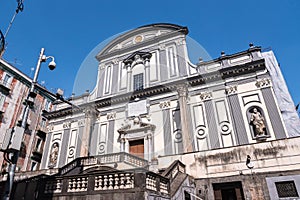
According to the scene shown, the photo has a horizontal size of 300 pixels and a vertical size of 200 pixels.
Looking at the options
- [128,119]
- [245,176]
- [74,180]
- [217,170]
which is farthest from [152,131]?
[74,180]

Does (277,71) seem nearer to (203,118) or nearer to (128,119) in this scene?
(203,118)

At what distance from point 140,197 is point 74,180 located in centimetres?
275

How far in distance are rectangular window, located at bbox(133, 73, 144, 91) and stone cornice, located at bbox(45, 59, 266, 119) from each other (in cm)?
107

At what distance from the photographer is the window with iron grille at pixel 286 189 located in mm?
9472

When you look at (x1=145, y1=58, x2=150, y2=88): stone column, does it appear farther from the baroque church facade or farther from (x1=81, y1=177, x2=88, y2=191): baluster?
(x1=81, y1=177, x2=88, y2=191): baluster

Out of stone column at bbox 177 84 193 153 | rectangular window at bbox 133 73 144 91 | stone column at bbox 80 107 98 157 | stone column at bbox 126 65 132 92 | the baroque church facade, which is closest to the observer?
the baroque church facade

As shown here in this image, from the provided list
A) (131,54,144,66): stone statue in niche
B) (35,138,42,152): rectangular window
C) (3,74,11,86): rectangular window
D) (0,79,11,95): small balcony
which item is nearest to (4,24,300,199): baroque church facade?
(131,54,144,66): stone statue in niche

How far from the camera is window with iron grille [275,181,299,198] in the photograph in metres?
9.47

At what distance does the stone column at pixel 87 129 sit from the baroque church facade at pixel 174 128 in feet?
0.30

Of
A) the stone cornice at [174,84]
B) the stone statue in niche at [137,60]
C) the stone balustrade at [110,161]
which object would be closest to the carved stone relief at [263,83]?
the stone cornice at [174,84]

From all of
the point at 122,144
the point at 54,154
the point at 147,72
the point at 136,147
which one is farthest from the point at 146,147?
the point at 54,154

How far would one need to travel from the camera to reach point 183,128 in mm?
14859

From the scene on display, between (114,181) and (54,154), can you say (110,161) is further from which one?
(54,154)

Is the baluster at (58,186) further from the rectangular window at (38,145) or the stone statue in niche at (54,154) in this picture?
the rectangular window at (38,145)
